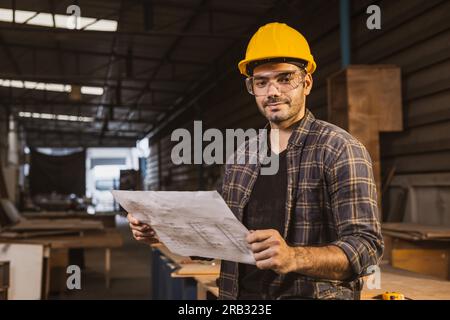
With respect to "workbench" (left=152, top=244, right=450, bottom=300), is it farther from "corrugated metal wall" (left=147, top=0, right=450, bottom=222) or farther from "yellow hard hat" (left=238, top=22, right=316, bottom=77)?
"corrugated metal wall" (left=147, top=0, right=450, bottom=222)

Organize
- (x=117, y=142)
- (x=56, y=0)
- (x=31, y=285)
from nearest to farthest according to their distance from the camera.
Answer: (x=31, y=285) < (x=56, y=0) < (x=117, y=142)

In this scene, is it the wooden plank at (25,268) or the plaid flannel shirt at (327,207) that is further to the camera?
the wooden plank at (25,268)

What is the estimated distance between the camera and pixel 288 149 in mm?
1606

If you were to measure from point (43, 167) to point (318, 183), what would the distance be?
15901mm

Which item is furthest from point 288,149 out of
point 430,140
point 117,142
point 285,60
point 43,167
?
point 117,142

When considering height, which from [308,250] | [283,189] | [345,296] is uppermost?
[283,189]

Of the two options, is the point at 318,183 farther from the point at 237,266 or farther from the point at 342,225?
the point at 237,266

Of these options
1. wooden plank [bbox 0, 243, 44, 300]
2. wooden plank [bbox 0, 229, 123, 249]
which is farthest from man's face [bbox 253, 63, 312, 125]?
wooden plank [bbox 0, 229, 123, 249]

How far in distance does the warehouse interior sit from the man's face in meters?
0.89

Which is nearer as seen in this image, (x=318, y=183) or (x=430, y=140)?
(x=318, y=183)

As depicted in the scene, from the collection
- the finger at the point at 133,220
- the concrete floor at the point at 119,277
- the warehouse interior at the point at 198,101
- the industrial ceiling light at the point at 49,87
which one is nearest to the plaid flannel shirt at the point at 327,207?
the finger at the point at 133,220

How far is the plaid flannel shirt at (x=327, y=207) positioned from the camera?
1.40m

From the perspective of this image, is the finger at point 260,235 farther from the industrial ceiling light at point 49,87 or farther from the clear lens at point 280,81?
the industrial ceiling light at point 49,87

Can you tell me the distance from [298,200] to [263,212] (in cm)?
14
